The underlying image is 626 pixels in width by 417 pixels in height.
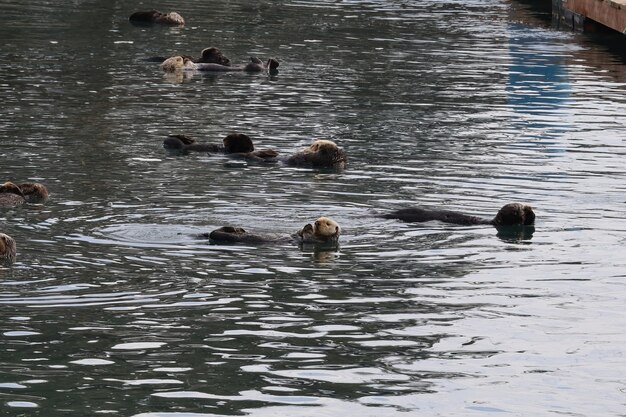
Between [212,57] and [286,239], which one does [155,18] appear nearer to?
[212,57]

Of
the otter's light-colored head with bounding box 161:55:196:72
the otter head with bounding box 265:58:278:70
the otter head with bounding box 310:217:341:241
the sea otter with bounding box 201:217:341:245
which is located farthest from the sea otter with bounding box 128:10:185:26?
the otter head with bounding box 310:217:341:241

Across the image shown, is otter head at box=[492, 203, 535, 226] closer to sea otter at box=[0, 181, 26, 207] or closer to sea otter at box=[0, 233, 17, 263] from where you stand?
sea otter at box=[0, 181, 26, 207]

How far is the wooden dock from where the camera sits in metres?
24.8

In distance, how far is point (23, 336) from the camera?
7.79m

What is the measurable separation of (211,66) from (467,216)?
10.3m

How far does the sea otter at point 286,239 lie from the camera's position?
10.2m

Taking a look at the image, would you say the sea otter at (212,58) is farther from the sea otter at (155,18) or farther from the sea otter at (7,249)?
the sea otter at (7,249)

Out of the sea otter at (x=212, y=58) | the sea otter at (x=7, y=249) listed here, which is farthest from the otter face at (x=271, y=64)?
the sea otter at (x=7, y=249)

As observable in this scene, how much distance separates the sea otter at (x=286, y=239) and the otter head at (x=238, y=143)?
3758 mm

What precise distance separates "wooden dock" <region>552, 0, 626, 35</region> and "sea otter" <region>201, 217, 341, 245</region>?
49.0 ft

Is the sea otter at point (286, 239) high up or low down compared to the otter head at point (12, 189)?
down

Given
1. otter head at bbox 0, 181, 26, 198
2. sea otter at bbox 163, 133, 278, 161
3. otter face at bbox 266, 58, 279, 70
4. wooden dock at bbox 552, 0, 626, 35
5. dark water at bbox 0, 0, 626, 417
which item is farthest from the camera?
wooden dock at bbox 552, 0, 626, 35

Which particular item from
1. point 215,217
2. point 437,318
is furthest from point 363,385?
point 215,217

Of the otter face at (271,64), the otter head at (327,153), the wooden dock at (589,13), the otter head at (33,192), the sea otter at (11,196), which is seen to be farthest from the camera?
the wooden dock at (589,13)
